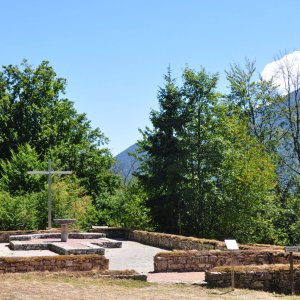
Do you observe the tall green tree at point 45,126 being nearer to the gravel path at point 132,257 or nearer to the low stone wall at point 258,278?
the gravel path at point 132,257

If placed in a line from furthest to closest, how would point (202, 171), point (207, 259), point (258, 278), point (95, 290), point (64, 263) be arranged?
point (202, 171) → point (207, 259) → point (64, 263) → point (258, 278) → point (95, 290)

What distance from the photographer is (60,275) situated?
1261 cm

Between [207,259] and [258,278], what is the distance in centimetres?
280

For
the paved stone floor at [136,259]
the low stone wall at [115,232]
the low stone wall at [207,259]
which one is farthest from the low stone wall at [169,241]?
the low stone wall at [207,259]

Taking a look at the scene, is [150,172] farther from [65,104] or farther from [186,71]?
[65,104]

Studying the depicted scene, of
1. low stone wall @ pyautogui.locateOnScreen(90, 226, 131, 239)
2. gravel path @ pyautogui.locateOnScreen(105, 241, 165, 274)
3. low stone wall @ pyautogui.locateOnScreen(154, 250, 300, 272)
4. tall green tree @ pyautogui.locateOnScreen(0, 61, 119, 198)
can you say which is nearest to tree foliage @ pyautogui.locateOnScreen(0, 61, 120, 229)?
tall green tree @ pyautogui.locateOnScreen(0, 61, 119, 198)

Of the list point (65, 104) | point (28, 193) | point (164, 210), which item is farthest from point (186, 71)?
point (65, 104)

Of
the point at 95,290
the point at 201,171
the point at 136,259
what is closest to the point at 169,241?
the point at 136,259

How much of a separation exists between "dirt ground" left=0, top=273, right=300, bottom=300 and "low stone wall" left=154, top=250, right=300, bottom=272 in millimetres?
2397

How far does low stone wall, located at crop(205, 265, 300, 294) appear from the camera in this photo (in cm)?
1222

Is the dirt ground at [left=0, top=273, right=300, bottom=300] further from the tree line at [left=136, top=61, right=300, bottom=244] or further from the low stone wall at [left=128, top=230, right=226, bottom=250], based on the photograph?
the tree line at [left=136, top=61, right=300, bottom=244]

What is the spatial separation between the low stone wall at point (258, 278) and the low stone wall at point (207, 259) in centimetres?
237

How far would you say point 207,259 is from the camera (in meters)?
15.0

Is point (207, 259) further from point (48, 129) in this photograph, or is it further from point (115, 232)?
point (48, 129)
